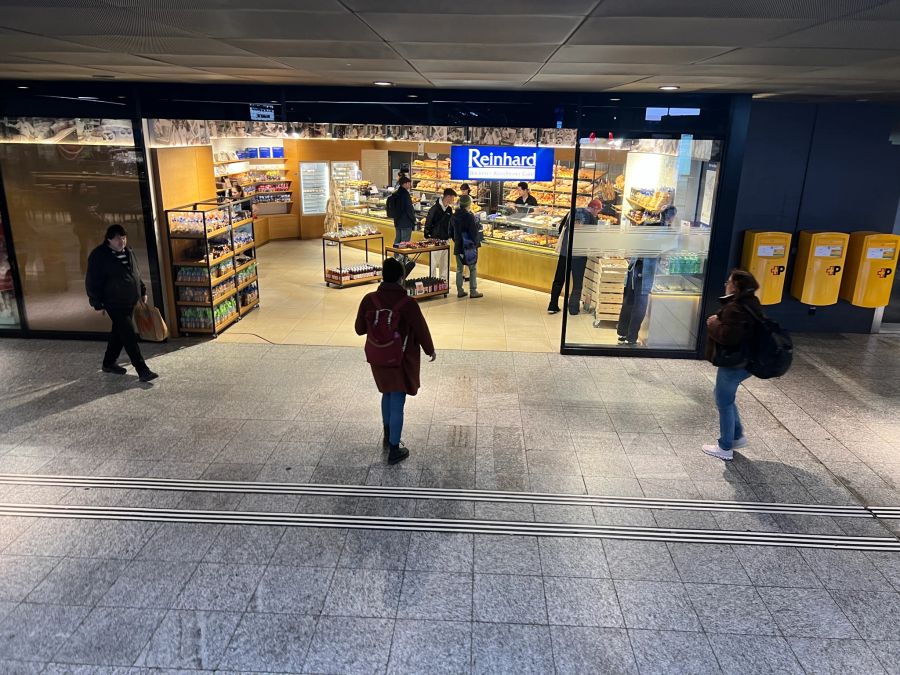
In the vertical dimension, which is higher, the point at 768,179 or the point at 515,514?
the point at 768,179

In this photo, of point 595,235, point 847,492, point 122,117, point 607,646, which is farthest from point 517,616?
point 122,117

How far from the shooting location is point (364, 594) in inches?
146

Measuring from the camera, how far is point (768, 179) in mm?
8359

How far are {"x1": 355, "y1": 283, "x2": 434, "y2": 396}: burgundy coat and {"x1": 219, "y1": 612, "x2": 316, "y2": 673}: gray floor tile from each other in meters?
1.95

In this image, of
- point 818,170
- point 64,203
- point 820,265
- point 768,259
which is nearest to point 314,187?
point 64,203

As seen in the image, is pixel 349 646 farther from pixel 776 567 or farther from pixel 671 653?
pixel 776 567

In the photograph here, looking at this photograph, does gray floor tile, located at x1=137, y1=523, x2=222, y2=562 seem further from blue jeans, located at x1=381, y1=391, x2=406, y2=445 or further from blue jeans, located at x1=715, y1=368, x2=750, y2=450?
blue jeans, located at x1=715, y1=368, x2=750, y2=450

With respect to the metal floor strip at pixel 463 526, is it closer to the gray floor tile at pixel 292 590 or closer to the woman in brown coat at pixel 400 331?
the gray floor tile at pixel 292 590

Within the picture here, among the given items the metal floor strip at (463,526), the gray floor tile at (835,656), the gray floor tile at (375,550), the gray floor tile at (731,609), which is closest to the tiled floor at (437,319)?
the metal floor strip at (463,526)

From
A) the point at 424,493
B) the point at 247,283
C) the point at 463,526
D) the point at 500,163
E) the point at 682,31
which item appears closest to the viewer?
the point at 682,31

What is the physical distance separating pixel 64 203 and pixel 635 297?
711cm

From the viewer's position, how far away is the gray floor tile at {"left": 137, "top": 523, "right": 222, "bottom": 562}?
401cm

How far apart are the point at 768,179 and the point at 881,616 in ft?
20.5

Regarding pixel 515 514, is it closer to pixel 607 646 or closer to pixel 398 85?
pixel 607 646
